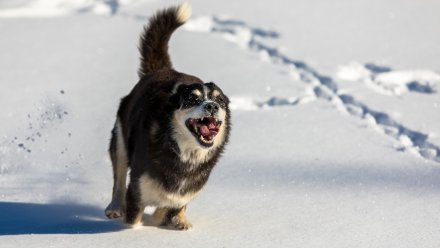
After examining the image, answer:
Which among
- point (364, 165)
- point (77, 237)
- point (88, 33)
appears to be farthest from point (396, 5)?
point (77, 237)

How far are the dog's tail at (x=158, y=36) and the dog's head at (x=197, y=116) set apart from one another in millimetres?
1186

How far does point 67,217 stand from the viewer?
506cm

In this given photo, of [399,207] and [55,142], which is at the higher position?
[399,207]

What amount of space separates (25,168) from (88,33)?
337 centimetres

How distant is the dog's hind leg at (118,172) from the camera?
205 inches

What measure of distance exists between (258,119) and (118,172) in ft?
6.64

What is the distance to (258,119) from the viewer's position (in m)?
7.06

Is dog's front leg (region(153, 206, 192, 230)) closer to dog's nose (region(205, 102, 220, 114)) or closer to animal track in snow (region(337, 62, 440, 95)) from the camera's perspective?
dog's nose (region(205, 102, 220, 114))

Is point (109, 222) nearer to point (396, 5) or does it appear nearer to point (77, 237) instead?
point (77, 237)

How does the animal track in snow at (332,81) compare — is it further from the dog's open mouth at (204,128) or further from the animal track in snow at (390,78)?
the dog's open mouth at (204,128)

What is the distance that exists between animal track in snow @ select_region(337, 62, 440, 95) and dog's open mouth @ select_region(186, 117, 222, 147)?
12.0 feet

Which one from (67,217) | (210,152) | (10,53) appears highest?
(210,152)

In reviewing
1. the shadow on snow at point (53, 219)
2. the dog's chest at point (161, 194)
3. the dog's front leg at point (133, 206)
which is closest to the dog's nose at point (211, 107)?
the dog's chest at point (161, 194)

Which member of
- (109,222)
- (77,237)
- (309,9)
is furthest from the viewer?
(309,9)
